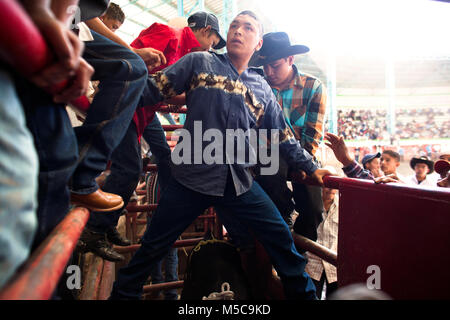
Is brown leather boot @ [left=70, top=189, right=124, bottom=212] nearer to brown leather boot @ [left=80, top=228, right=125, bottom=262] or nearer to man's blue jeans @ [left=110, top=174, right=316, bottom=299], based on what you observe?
man's blue jeans @ [left=110, top=174, right=316, bottom=299]

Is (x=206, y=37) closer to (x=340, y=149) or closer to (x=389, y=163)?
(x=340, y=149)

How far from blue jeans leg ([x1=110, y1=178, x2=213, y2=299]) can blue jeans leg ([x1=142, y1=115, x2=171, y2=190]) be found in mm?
623

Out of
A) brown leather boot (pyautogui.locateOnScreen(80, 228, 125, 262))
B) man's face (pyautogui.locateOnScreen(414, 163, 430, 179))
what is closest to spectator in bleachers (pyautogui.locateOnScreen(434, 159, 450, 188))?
brown leather boot (pyautogui.locateOnScreen(80, 228, 125, 262))

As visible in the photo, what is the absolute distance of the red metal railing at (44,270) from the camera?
17.3 inches

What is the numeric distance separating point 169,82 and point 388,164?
17.6ft

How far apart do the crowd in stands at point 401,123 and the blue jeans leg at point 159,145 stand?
938 inches

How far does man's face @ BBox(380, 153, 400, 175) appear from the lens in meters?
5.42

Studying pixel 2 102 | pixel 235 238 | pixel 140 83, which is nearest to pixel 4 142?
pixel 2 102

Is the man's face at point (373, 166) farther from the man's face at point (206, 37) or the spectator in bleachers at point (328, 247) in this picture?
the man's face at point (206, 37)

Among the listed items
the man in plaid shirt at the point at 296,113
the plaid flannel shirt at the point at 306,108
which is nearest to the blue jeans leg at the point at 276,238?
the man in plaid shirt at the point at 296,113

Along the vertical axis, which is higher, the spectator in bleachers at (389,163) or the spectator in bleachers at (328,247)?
the spectator in bleachers at (389,163)

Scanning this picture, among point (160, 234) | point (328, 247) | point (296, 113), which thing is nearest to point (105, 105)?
point (160, 234)
